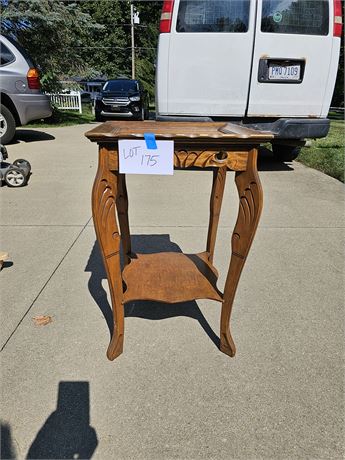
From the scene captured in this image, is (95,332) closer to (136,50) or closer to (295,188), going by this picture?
(295,188)

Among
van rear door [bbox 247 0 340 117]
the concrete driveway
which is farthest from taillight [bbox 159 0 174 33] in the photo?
the concrete driveway

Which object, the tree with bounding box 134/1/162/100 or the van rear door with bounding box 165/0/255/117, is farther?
the tree with bounding box 134/1/162/100

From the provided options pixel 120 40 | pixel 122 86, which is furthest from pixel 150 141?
pixel 120 40

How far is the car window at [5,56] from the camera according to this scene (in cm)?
688

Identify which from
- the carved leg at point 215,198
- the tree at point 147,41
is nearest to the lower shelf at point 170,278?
the carved leg at point 215,198

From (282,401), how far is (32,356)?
1.30 m

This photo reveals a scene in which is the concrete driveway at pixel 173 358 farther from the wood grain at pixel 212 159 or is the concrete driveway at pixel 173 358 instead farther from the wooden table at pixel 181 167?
the wood grain at pixel 212 159

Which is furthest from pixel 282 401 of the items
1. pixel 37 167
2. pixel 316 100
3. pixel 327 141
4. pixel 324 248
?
pixel 327 141

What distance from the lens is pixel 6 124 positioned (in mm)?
7254

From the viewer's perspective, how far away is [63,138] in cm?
930

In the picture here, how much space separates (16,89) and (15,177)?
3083 mm

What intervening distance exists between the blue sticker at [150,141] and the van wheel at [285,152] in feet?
18.4

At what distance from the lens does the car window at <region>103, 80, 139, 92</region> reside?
44.8 feet

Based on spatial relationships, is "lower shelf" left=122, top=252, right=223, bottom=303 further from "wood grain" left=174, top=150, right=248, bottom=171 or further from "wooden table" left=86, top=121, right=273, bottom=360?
"wood grain" left=174, top=150, right=248, bottom=171
